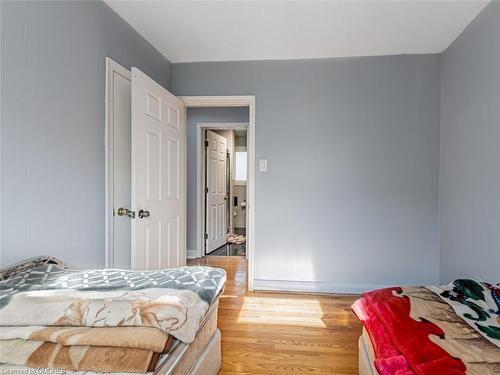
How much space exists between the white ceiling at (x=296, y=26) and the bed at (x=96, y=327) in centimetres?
193

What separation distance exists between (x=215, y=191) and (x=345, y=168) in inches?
95.3

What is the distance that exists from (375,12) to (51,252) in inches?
104

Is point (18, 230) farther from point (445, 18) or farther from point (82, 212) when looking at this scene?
point (445, 18)

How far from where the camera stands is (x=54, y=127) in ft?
5.12

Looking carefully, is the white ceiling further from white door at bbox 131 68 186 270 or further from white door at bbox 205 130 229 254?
white door at bbox 205 130 229 254

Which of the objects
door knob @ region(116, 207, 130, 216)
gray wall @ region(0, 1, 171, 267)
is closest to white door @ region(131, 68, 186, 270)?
door knob @ region(116, 207, 130, 216)

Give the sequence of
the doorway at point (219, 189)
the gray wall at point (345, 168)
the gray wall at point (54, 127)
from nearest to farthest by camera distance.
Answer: the gray wall at point (54, 127) → the gray wall at point (345, 168) → the doorway at point (219, 189)

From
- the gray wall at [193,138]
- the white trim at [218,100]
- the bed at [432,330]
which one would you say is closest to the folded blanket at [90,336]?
the bed at [432,330]

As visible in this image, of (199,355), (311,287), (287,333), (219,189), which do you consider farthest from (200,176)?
(199,355)

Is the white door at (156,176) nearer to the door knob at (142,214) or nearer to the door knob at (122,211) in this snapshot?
the door knob at (142,214)

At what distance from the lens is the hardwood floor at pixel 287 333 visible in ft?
5.67

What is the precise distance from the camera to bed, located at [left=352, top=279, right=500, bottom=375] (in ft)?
2.98

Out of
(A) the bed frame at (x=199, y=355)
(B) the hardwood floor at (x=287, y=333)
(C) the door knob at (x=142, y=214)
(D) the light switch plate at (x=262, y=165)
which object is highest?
(D) the light switch plate at (x=262, y=165)

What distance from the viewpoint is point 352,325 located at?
2.22 meters
